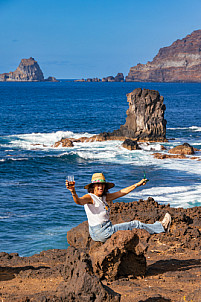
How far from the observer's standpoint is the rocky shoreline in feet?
21.5

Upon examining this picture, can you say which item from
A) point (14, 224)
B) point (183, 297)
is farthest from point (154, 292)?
point (14, 224)

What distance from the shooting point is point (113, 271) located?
8.16 m

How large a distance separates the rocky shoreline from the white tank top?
393 millimetres

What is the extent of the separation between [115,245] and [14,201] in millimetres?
17229

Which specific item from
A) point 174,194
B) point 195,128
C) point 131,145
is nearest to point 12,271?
point 174,194

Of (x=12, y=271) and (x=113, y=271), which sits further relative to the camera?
(x=12, y=271)

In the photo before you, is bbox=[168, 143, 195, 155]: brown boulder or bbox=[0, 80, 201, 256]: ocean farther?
bbox=[168, 143, 195, 155]: brown boulder

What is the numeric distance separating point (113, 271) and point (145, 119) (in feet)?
135

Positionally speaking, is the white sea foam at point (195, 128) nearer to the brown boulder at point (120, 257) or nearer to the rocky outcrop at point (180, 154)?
the rocky outcrop at point (180, 154)

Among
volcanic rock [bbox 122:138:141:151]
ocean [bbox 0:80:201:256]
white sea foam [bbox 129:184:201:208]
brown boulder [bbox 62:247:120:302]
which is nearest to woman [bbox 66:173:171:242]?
brown boulder [bbox 62:247:120:302]

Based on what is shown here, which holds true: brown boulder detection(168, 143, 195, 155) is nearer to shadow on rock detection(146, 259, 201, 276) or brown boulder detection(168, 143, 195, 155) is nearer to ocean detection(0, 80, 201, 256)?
ocean detection(0, 80, 201, 256)

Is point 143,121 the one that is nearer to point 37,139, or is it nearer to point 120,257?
point 37,139

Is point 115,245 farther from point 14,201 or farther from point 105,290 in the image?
point 14,201

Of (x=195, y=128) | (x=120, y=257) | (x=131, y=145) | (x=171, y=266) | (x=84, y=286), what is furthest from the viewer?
(x=195, y=128)
